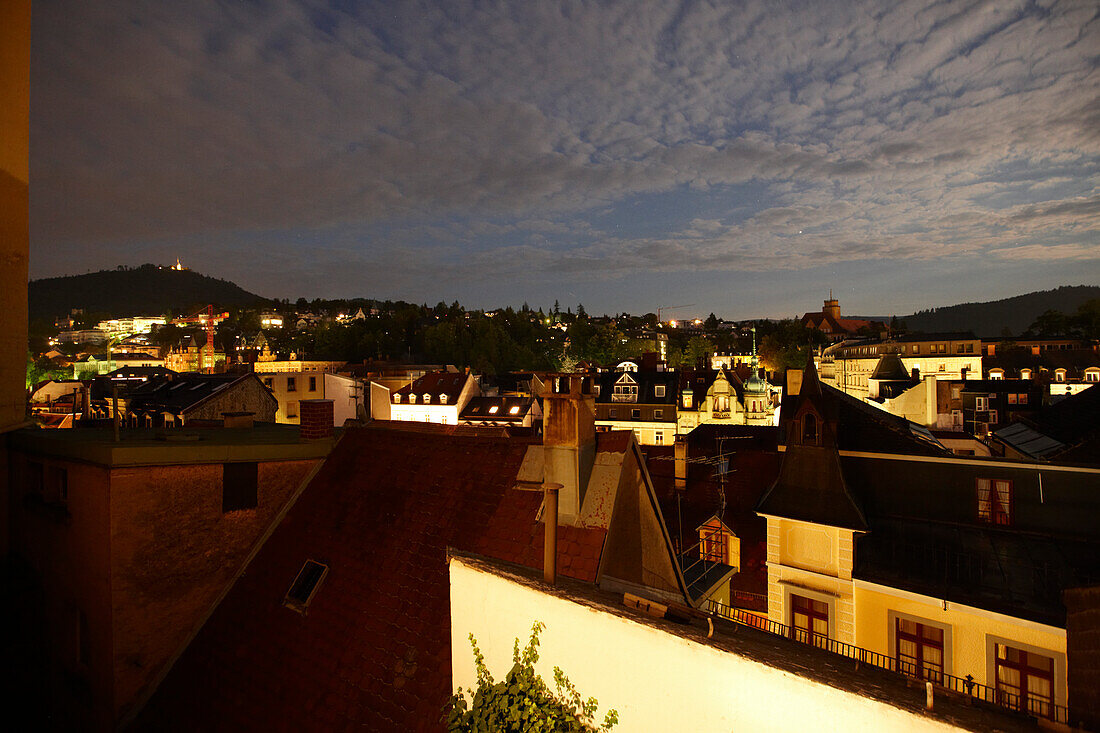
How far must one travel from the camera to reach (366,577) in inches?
301

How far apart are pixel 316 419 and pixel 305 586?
3.33 metres

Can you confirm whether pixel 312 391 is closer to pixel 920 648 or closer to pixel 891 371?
pixel 920 648

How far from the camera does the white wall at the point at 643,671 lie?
12.9 feet

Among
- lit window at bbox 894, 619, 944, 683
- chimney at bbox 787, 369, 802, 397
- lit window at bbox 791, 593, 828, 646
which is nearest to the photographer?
lit window at bbox 894, 619, 944, 683

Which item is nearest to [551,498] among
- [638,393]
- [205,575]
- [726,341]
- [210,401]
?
[205,575]

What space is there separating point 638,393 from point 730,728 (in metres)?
46.6

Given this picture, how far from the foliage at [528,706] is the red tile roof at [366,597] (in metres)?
1.03

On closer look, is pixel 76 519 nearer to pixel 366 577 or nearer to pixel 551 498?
pixel 366 577

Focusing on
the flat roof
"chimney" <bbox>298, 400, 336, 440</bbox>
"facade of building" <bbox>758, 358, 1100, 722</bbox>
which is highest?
"chimney" <bbox>298, 400, 336, 440</bbox>

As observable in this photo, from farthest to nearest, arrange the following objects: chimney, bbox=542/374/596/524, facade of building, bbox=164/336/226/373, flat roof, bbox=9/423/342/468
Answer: facade of building, bbox=164/336/226/373 → flat roof, bbox=9/423/342/468 → chimney, bbox=542/374/596/524

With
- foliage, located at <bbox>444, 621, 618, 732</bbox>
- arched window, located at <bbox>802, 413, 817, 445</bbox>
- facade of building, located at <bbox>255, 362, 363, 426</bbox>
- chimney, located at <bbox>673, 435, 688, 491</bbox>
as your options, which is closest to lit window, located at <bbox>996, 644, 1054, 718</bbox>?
arched window, located at <bbox>802, 413, 817, 445</bbox>

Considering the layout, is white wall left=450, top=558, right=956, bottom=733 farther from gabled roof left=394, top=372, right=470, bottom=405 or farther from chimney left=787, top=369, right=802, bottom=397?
gabled roof left=394, top=372, right=470, bottom=405

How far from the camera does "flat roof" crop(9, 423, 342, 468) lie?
8.16 m

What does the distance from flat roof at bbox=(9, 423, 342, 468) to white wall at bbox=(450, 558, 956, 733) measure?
5.35 meters
